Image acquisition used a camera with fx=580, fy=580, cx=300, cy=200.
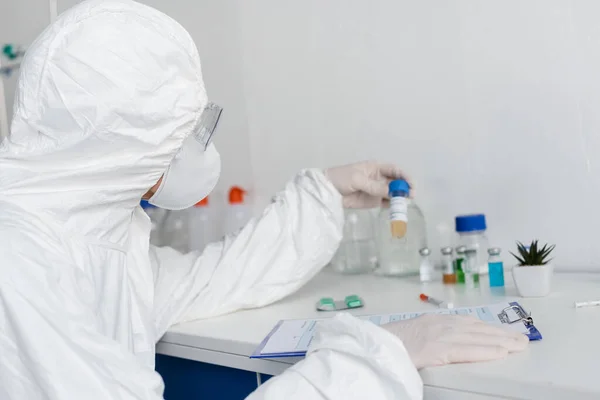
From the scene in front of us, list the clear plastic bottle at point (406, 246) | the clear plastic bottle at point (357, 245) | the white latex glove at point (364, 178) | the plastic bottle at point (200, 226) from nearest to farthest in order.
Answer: the white latex glove at point (364, 178) → the clear plastic bottle at point (406, 246) → the clear plastic bottle at point (357, 245) → the plastic bottle at point (200, 226)

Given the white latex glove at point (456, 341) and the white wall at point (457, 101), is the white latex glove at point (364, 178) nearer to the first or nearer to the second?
the white wall at point (457, 101)

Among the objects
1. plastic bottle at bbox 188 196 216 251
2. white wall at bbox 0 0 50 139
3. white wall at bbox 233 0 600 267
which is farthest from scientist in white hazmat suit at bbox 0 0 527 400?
white wall at bbox 0 0 50 139

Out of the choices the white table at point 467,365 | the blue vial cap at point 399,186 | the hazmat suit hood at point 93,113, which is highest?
the hazmat suit hood at point 93,113

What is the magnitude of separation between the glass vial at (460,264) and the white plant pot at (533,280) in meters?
0.19

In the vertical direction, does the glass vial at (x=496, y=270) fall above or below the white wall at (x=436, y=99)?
below

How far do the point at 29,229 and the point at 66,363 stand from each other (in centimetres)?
20

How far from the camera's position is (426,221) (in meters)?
1.40

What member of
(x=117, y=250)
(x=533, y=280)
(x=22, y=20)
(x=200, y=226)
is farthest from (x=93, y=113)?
(x=22, y=20)

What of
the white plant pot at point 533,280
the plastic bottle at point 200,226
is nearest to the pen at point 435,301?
the white plant pot at point 533,280

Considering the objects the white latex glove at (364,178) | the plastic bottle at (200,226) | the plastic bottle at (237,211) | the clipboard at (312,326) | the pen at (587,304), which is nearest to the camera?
the clipboard at (312,326)

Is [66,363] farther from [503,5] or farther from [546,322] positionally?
→ [503,5]

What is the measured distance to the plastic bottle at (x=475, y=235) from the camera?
3.84ft

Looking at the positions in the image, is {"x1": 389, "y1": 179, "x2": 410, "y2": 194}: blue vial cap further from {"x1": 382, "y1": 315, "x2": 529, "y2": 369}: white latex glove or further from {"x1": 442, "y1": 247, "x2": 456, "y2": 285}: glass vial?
{"x1": 382, "y1": 315, "x2": 529, "y2": 369}: white latex glove

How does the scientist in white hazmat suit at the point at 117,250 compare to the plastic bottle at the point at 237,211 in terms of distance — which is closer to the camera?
the scientist in white hazmat suit at the point at 117,250
